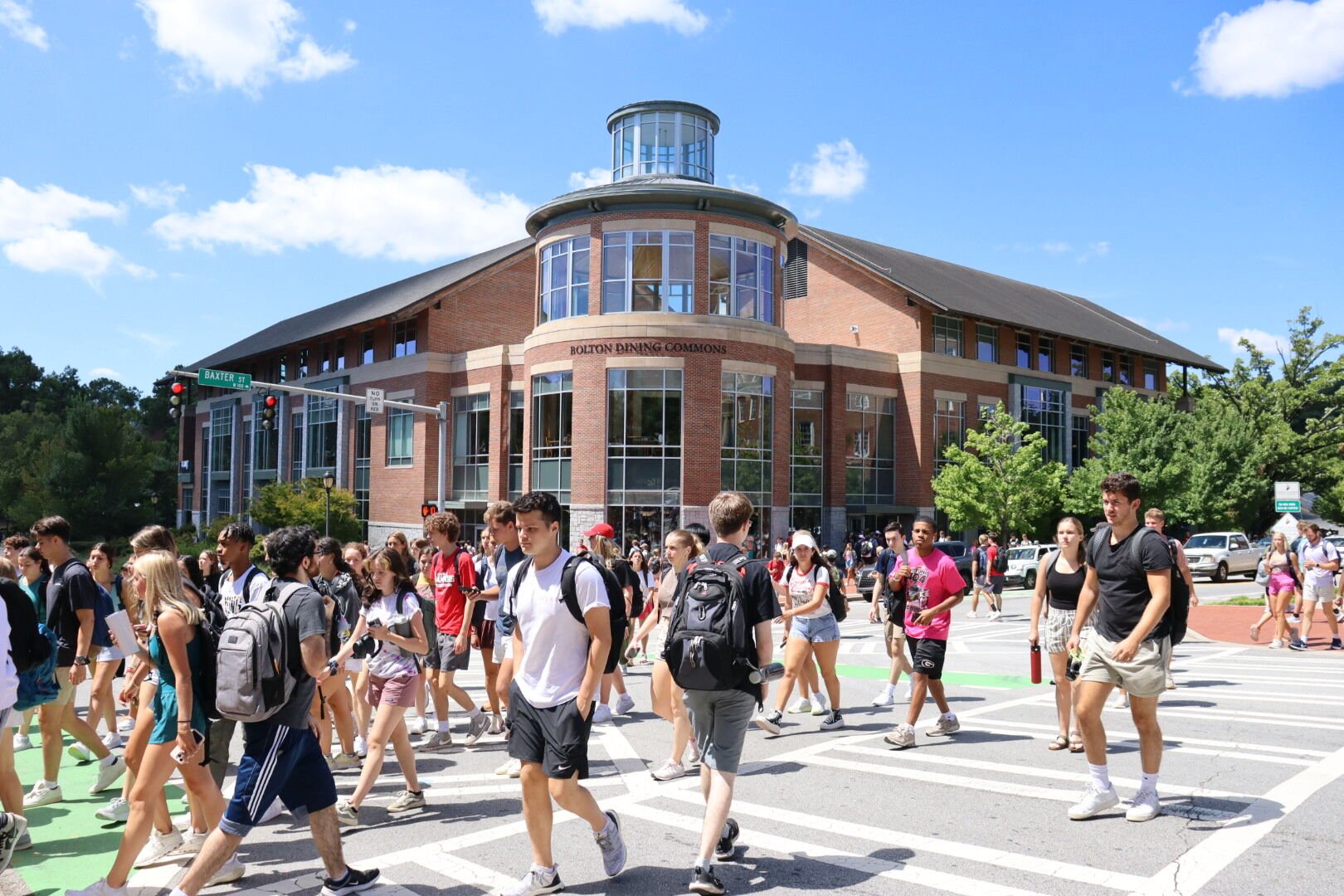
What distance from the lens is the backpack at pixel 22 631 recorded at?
566cm

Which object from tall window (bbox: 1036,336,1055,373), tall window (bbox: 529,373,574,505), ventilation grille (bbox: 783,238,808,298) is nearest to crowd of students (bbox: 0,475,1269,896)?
tall window (bbox: 529,373,574,505)

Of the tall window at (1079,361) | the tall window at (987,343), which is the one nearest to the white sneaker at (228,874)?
the tall window at (987,343)

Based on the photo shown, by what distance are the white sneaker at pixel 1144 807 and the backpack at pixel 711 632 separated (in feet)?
9.20

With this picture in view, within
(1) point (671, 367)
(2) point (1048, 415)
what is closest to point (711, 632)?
(1) point (671, 367)

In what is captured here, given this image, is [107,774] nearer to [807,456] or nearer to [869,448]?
[807,456]

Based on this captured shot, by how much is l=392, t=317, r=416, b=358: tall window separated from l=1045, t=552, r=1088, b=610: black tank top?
123 feet

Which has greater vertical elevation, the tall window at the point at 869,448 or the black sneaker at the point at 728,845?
the tall window at the point at 869,448

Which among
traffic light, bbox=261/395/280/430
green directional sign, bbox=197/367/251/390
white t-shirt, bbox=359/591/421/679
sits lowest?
white t-shirt, bbox=359/591/421/679

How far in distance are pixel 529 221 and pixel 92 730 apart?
29.4 m

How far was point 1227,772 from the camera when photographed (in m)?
7.34

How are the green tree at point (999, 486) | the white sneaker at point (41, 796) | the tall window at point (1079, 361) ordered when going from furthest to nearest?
1. the tall window at point (1079, 361)
2. the green tree at point (999, 486)
3. the white sneaker at point (41, 796)

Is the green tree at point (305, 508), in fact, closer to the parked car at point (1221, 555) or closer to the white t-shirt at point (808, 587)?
the parked car at point (1221, 555)

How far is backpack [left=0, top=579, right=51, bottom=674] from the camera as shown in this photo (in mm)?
5656

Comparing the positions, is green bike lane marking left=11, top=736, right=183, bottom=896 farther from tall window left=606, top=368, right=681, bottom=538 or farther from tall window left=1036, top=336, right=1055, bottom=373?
tall window left=1036, top=336, right=1055, bottom=373
